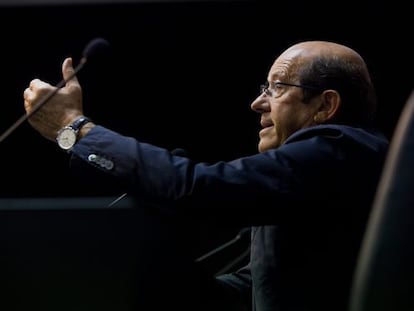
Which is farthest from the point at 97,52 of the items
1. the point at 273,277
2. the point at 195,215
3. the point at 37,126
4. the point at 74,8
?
the point at 74,8

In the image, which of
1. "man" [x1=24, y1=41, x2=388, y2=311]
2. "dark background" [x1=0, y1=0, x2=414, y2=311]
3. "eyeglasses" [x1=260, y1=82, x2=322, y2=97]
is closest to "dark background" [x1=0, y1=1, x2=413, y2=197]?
"dark background" [x1=0, y1=0, x2=414, y2=311]

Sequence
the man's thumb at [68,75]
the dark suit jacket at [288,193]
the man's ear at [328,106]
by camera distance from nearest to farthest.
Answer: the dark suit jacket at [288,193] < the man's thumb at [68,75] < the man's ear at [328,106]

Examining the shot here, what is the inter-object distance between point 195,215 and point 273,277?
0.21 m

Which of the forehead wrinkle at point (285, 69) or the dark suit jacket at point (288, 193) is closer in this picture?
the dark suit jacket at point (288, 193)

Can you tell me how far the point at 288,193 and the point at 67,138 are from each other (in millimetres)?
399

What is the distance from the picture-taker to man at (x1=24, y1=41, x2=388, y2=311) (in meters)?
1.38

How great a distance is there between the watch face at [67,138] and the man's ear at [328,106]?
0.50 meters

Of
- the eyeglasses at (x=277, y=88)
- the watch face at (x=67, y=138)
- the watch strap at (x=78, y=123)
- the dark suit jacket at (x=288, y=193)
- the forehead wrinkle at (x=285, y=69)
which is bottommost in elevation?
the dark suit jacket at (x=288, y=193)

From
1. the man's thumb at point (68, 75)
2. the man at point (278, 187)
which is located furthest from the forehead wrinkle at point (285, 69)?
the man's thumb at point (68, 75)

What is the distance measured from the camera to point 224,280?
176 cm

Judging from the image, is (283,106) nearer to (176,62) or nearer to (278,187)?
(278,187)

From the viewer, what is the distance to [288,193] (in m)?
1.40

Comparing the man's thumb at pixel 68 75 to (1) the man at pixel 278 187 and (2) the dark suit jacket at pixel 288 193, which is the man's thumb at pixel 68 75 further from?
(2) the dark suit jacket at pixel 288 193

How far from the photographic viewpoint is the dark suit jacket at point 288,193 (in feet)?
4.54
